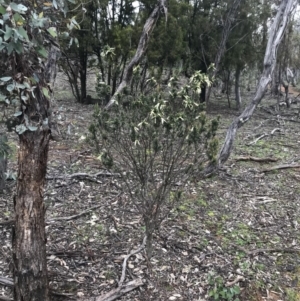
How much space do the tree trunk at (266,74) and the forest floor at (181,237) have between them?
0.40 meters

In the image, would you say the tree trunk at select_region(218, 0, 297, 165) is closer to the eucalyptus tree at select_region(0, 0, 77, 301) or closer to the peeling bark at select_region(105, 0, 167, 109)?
the peeling bark at select_region(105, 0, 167, 109)

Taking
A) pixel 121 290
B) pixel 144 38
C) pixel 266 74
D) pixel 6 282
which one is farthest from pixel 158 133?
pixel 266 74

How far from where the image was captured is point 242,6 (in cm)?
1072

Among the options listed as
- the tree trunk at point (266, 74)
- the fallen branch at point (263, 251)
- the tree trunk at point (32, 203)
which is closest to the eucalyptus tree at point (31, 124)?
the tree trunk at point (32, 203)

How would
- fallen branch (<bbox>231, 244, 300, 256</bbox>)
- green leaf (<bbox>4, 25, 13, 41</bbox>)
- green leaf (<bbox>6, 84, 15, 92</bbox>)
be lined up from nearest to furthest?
green leaf (<bbox>4, 25, 13, 41</bbox>), green leaf (<bbox>6, 84, 15, 92</bbox>), fallen branch (<bbox>231, 244, 300, 256</bbox>)

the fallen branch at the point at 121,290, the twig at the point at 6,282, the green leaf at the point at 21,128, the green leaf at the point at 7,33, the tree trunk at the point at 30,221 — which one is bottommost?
the fallen branch at the point at 121,290

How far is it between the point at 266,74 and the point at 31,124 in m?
4.35

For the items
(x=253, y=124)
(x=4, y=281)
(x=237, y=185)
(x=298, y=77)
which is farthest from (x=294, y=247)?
(x=298, y=77)

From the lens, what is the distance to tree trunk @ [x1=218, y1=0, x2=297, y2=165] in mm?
5270

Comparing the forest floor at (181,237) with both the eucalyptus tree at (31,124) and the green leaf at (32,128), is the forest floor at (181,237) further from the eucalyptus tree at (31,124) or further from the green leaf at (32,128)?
the green leaf at (32,128)

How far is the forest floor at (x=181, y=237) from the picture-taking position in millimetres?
2848

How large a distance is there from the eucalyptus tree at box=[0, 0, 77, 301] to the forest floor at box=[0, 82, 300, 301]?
51cm

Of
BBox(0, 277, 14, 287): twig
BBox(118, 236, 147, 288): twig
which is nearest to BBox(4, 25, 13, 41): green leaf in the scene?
BBox(0, 277, 14, 287): twig

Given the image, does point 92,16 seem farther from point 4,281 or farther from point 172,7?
point 4,281
